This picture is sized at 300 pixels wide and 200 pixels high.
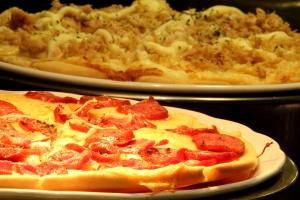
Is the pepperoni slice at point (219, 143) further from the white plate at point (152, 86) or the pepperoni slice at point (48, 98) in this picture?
the white plate at point (152, 86)

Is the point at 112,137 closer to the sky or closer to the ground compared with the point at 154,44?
closer to the sky

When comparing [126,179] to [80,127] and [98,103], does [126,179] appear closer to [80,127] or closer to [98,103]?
[80,127]

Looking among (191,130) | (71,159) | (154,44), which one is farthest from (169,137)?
(154,44)

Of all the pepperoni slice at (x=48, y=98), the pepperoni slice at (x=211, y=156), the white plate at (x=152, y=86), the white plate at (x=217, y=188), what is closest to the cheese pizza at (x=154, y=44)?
the white plate at (x=152, y=86)

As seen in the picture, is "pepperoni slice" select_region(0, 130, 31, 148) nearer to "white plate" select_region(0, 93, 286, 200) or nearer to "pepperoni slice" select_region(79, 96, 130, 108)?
"white plate" select_region(0, 93, 286, 200)

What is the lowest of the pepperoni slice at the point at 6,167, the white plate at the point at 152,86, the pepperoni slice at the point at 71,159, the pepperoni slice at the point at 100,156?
the white plate at the point at 152,86

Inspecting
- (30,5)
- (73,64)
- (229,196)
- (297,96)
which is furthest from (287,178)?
(30,5)
